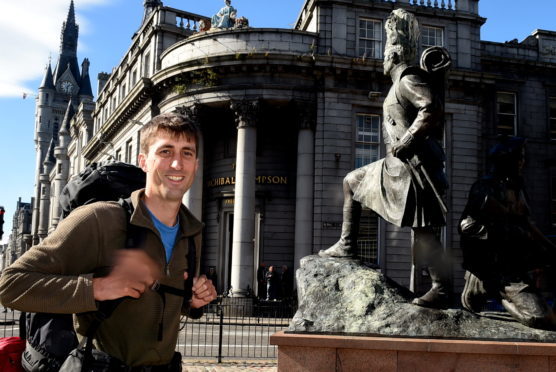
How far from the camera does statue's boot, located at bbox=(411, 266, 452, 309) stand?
5805mm

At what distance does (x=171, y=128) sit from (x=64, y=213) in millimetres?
1958

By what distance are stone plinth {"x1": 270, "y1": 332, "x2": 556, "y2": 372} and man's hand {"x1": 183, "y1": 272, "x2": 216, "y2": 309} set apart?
2.80 meters

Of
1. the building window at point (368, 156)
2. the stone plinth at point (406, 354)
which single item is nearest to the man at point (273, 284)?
the building window at point (368, 156)

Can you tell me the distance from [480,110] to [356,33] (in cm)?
758

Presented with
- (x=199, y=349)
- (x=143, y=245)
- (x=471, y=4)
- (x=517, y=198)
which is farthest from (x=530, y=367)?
(x=471, y=4)

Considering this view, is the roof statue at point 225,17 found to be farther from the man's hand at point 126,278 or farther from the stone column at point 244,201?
the man's hand at point 126,278

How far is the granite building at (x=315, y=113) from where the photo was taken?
25.5 m

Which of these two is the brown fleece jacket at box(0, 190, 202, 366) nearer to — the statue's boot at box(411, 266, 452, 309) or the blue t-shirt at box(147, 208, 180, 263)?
the blue t-shirt at box(147, 208, 180, 263)

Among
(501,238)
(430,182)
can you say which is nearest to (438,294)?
(501,238)

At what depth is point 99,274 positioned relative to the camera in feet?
7.73

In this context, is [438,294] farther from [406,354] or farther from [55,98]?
[55,98]

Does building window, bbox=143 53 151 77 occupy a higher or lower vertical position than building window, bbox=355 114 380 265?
higher

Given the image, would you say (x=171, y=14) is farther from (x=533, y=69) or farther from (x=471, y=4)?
(x=533, y=69)

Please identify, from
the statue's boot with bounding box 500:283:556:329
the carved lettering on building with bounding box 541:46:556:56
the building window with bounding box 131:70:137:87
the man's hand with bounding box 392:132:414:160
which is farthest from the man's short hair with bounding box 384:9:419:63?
the building window with bounding box 131:70:137:87
